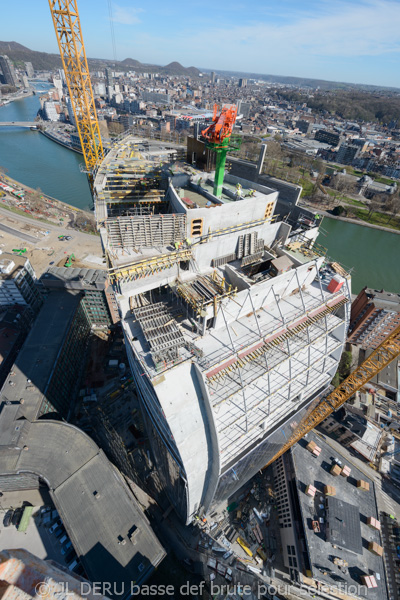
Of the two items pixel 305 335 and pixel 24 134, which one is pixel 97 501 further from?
pixel 24 134

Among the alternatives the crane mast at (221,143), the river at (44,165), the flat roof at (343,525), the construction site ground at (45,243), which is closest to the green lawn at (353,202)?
the crane mast at (221,143)

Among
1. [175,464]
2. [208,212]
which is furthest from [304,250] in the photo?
[175,464]

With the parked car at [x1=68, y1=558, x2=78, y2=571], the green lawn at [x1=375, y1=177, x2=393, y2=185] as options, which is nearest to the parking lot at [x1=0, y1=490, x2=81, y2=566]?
the parked car at [x1=68, y1=558, x2=78, y2=571]

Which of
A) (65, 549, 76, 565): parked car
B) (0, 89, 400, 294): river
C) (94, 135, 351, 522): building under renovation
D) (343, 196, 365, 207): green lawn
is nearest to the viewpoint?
(94, 135, 351, 522): building under renovation

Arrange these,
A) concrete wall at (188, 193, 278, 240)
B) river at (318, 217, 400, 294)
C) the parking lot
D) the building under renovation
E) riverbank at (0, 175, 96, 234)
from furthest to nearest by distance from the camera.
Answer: riverbank at (0, 175, 96, 234)
river at (318, 217, 400, 294)
the parking lot
concrete wall at (188, 193, 278, 240)
the building under renovation

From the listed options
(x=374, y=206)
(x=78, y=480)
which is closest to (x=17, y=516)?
(x=78, y=480)

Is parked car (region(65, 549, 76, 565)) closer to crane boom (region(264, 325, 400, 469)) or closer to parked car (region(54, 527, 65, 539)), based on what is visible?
parked car (region(54, 527, 65, 539))

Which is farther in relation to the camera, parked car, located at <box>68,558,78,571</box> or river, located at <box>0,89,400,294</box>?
river, located at <box>0,89,400,294</box>
